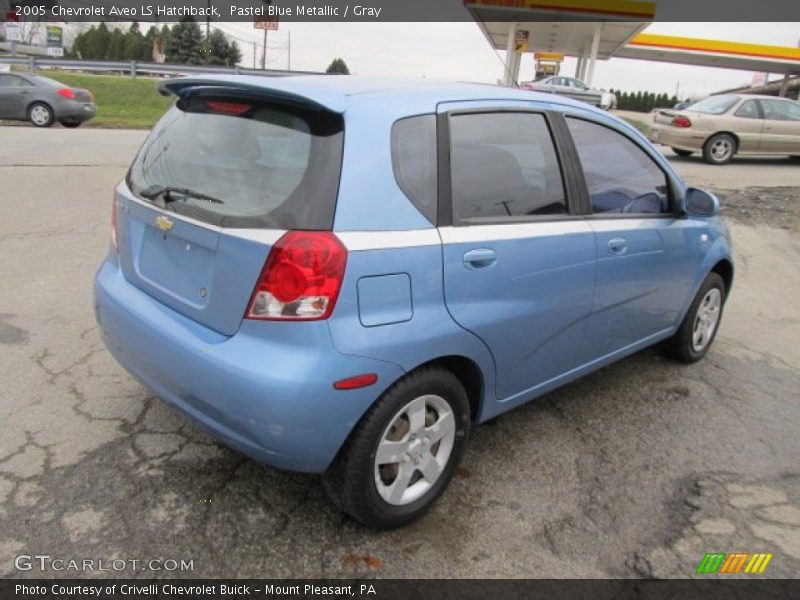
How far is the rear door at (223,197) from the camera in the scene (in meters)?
2.30

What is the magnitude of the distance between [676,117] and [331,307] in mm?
13760

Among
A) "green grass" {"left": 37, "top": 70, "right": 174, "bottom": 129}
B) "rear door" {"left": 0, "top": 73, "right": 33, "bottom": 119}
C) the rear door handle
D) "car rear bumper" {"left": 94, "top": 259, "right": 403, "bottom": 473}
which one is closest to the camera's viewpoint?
"car rear bumper" {"left": 94, "top": 259, "right": 403, "bottom": 473}

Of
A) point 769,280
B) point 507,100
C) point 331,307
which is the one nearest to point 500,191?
point 507,100

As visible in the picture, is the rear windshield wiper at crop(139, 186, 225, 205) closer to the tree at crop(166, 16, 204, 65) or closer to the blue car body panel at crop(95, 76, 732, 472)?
the blue car body panel at crop(95, 76, 732, 472)

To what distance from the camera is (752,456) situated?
340 cm

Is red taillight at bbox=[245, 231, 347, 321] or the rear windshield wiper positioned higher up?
the rear windshield wiper

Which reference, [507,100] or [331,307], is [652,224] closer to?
[507,100]

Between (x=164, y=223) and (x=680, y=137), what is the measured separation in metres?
13.6

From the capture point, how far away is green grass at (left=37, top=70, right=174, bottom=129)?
19825 mm

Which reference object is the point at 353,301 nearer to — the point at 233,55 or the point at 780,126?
the point at 780,126

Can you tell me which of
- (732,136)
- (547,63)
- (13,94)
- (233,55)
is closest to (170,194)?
(732,136)

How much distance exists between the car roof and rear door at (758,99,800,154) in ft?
43.8

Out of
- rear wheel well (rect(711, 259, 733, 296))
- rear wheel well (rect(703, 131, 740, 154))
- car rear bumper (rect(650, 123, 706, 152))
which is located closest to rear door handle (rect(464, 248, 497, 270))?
rear wheel well (rect(711, 259, 733, 296))

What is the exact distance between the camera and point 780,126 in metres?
14.3
